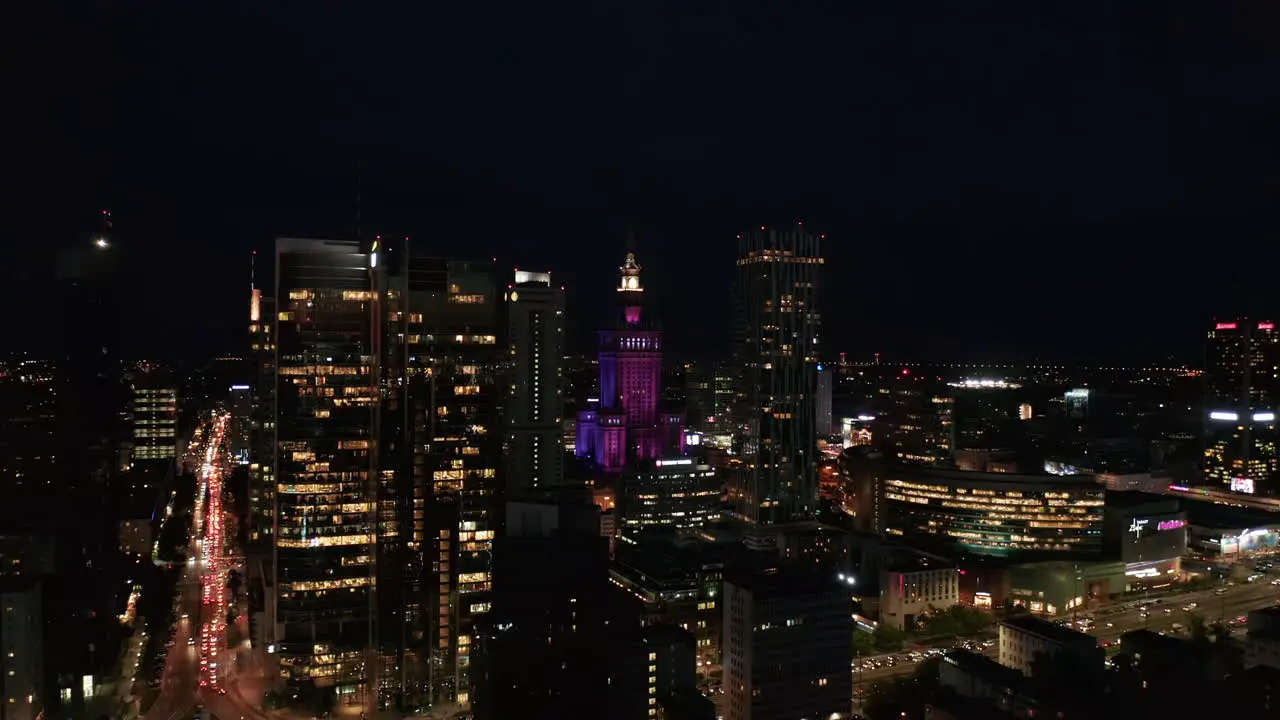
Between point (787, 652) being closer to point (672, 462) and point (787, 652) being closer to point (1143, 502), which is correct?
point (1143, 502)

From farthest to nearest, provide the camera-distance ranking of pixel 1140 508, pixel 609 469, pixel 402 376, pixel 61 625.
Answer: pixel 609 469 → pixel 1140 508 → pixel 402 376 → pixel 61 625

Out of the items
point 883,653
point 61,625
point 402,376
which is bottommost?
point 883,653

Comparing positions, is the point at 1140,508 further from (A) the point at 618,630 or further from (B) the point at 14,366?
(B) the point at 14,366

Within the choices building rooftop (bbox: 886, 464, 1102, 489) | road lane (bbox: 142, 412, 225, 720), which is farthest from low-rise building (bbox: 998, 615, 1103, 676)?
road lane (bbox: 142, 412, 225, 720)

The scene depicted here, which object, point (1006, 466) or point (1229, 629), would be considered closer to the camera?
point (1229, 629)

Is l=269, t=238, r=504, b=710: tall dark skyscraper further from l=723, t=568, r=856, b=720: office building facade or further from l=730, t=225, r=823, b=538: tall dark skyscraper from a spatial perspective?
l=730, t=225, r=823, b=538: tall dark skyscraper

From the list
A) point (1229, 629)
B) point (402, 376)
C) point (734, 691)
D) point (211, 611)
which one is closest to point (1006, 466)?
point (1229, 629)

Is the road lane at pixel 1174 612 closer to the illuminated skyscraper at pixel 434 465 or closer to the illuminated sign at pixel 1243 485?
the illuminated skyscraper at pixel 434 465
